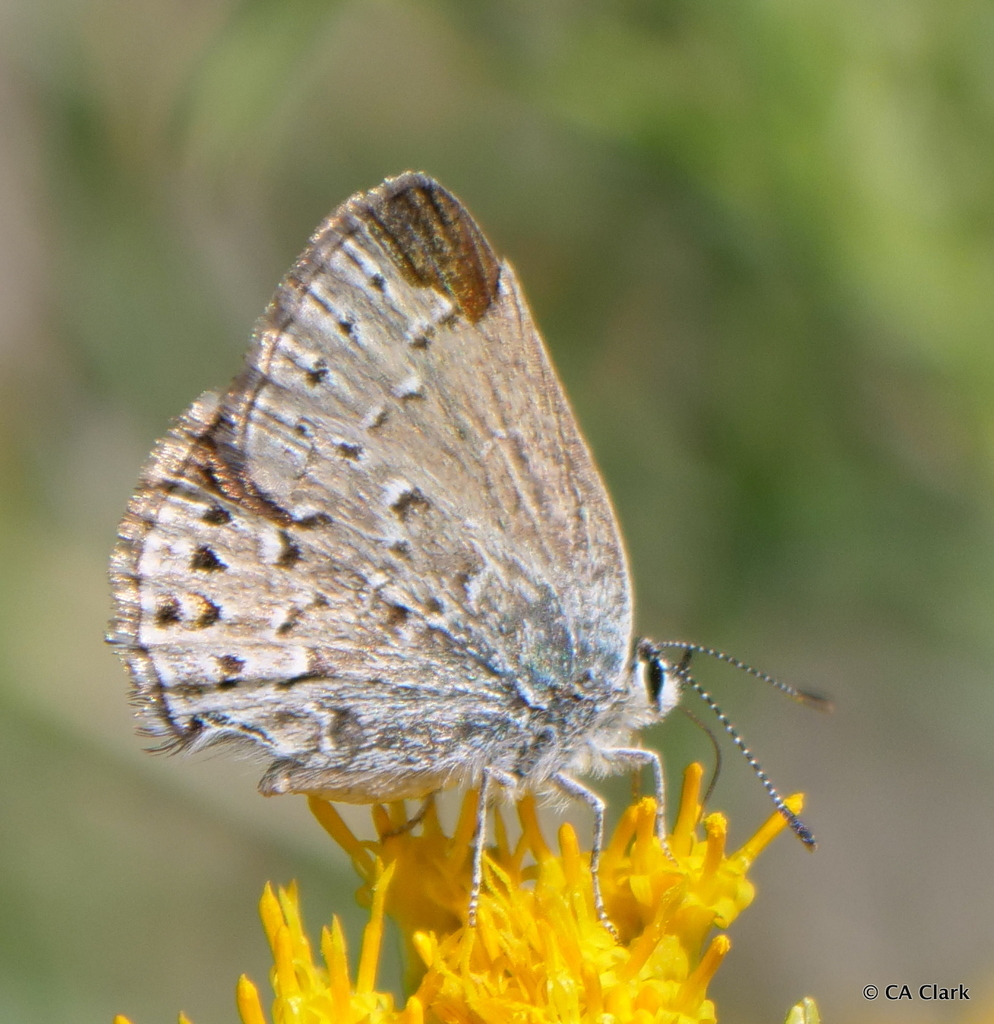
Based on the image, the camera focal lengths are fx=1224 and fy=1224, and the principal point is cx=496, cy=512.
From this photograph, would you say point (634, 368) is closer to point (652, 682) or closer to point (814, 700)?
point (814, 700)

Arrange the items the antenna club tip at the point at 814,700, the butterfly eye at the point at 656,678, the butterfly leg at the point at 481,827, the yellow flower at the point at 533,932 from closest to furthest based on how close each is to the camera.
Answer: the yellow flower at the point at 533,932, the butterfly leg at the point at 481,827, the butterfly eye at the point at 656,678, the antenna club tip at the point at 814,700

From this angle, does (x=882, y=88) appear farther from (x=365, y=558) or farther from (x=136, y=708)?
(x=136, y=708)

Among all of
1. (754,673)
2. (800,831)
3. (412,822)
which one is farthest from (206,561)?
(800,831)

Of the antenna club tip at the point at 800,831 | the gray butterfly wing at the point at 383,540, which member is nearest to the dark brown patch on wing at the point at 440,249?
the gray butterfly wing at the point at 383,540

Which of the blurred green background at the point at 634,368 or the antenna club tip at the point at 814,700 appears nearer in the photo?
the antenna club tip at the point at 814,700

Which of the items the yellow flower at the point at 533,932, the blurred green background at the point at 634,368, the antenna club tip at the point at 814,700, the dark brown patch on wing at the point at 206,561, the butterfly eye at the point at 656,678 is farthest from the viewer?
the blurred green background at the point at 634,368

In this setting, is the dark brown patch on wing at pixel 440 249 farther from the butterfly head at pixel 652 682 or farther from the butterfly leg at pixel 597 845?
the butterfly leg at pixel 597 845
